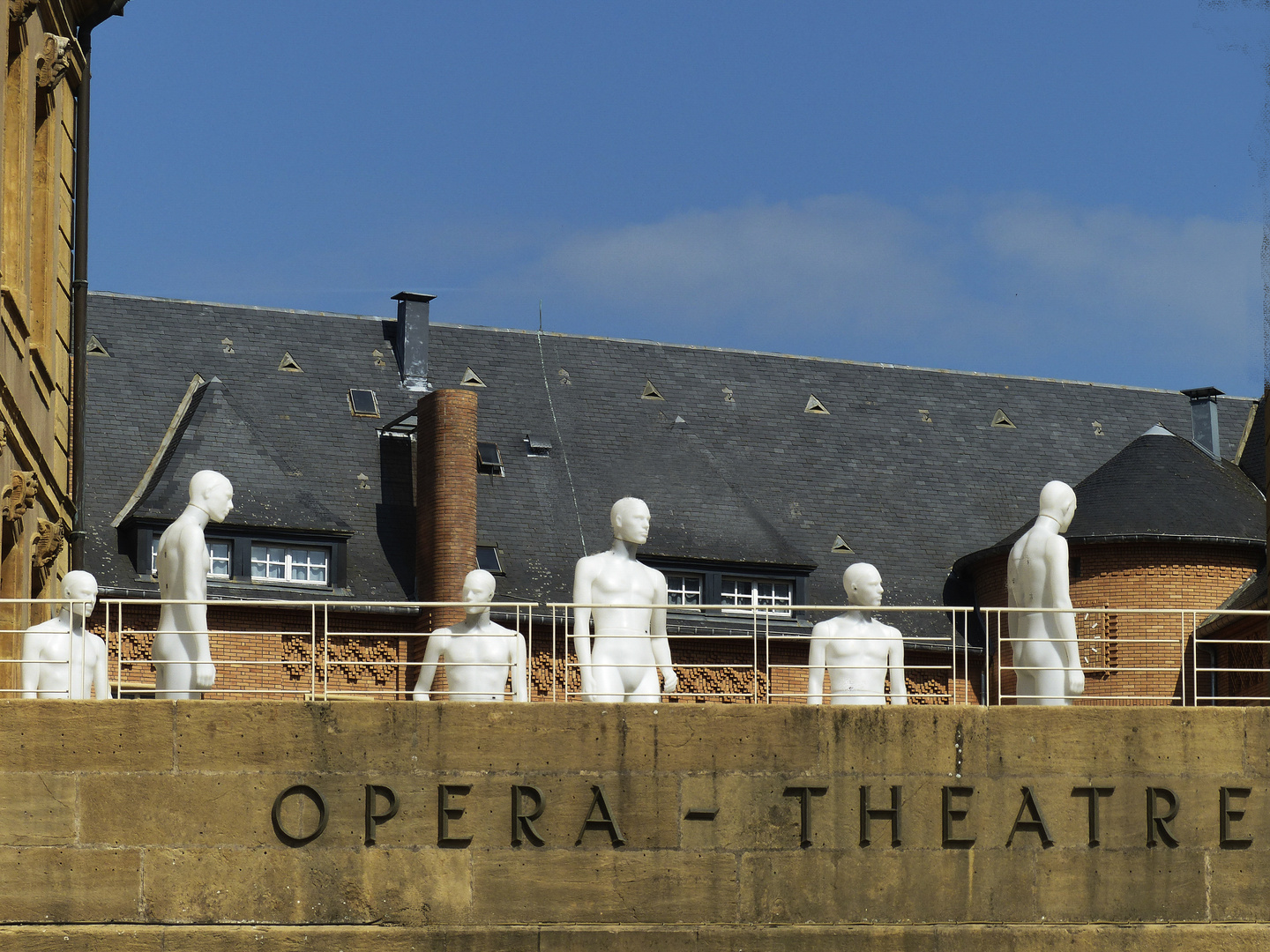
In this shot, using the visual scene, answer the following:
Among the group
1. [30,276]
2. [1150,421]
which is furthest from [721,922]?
[1150,421]

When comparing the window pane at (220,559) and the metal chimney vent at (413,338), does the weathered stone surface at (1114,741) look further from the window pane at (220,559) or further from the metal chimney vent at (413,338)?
the metal chimney vent at (413,338)

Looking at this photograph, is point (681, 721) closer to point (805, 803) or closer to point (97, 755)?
point (805, 803)

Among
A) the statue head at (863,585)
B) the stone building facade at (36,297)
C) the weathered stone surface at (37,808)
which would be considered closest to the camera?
the weathered stone surface at (37,808)

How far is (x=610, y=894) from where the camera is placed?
1767cm

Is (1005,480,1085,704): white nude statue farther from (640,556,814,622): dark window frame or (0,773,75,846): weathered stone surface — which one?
(640,556,814,622): dark window frame

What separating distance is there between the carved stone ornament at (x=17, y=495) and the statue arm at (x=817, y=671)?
349 inches

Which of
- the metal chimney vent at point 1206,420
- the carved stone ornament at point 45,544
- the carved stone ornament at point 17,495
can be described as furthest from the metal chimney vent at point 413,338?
the carved stone ornament at point 17,495

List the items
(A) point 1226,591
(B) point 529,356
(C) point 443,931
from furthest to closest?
(B) point 529,356 → (A) point 1226,591 → (C) point 443,931

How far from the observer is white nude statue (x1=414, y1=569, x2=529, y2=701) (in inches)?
755

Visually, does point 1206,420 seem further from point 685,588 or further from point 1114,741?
point 1114,741

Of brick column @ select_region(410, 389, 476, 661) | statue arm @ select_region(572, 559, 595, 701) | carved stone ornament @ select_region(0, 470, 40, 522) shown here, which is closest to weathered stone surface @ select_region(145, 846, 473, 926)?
statue arm @ select_region(572, 559, 595, 701)

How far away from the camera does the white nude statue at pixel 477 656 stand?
19188mm

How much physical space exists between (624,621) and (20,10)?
32.1ft

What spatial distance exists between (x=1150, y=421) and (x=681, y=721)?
3685 centimetres
